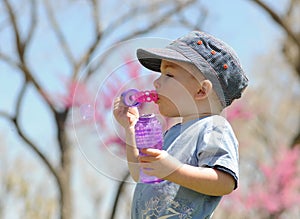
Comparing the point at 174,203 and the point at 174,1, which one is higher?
the point at 174,203

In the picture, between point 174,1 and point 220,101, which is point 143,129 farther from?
point 174,1

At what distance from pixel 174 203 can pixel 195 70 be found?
0.27 meters

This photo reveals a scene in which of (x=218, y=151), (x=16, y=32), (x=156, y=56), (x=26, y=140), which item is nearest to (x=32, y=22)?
(x=16, y=32)

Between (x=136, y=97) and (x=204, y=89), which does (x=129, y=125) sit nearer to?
Answer: (x=136, y=97)

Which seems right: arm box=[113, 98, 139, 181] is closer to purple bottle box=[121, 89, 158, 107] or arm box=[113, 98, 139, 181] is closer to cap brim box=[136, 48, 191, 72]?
purple bottle box=[121, 89, 158, 107]

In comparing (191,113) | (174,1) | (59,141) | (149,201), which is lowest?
(59,141)

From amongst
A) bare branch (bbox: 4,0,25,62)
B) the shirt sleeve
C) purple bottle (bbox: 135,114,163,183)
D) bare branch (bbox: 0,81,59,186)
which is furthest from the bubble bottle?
bare branch (bbox: 4,0,25,62)

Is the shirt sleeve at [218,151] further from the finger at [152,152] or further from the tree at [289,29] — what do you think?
the tree at [289,29]

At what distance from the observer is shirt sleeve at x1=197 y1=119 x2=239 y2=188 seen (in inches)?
50.0

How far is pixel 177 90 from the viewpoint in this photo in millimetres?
1306

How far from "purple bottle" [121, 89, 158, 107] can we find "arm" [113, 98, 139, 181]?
1cm

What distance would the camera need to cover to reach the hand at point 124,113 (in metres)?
1.33

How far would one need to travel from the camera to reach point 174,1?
6.46 m

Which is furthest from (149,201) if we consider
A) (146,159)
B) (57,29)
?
(57,29)
